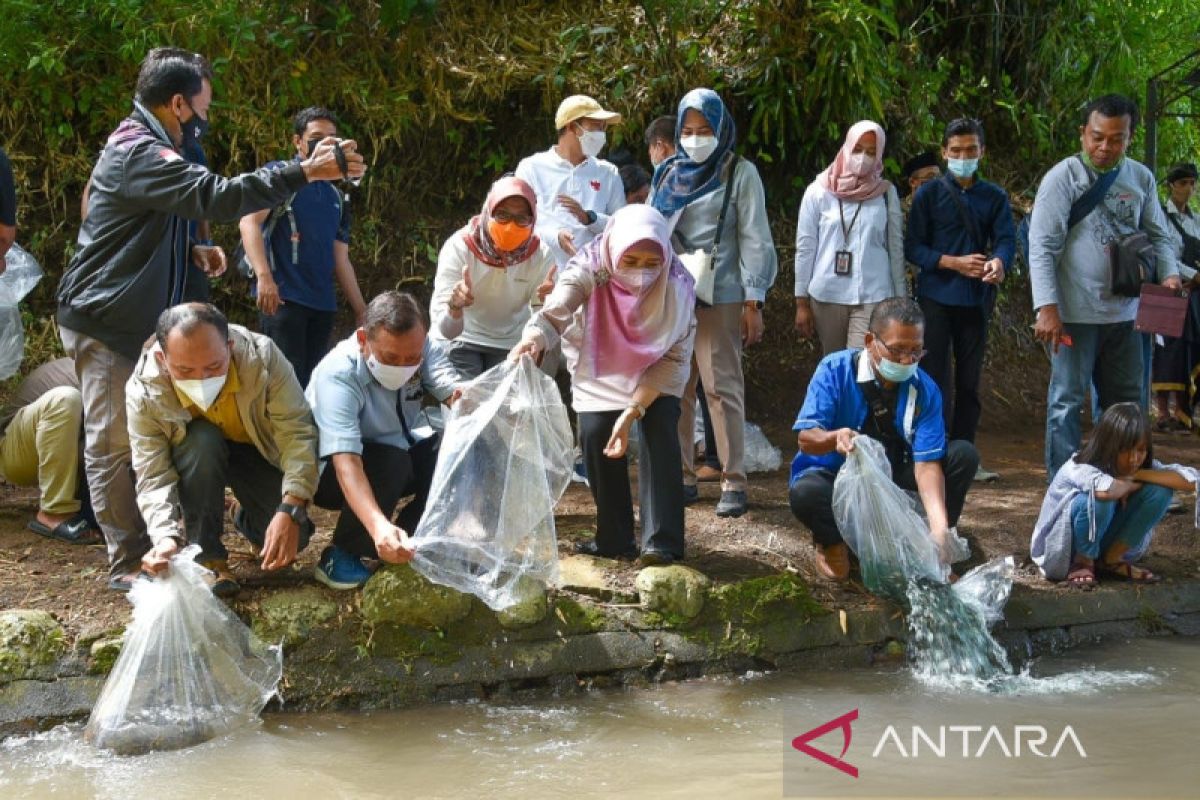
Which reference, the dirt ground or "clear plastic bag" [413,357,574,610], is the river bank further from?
"clear plastic bag" [413,357,574,610]

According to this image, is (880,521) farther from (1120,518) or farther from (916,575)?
(1120,518)

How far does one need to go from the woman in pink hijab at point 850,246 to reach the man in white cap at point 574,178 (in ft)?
3.22

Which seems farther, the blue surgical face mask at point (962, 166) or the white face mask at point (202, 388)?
the blue surgical face mask at point (962, 166)

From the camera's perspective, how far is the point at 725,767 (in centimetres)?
395

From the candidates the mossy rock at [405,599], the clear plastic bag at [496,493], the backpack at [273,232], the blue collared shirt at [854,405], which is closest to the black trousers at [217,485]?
the mossy rock at [405,599]

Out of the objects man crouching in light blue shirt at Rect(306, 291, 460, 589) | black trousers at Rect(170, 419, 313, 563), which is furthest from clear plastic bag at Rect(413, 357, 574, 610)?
black trousers at Rect(170, 419, 313, 563)

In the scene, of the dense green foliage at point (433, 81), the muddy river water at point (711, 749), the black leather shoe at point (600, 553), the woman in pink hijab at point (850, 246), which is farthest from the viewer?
the dense green foliage at point (433, 81)

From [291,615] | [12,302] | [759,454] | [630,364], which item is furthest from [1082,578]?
[12,302]

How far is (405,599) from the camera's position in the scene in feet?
14.7

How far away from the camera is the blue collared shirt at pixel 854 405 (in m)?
5.02

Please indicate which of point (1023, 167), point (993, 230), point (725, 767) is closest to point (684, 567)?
point (725, 767)

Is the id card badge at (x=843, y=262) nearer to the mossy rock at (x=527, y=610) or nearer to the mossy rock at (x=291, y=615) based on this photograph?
the mossy rock at (x=527, y=610)

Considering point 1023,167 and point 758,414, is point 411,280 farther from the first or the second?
point 1023,167

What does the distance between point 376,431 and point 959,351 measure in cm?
304
